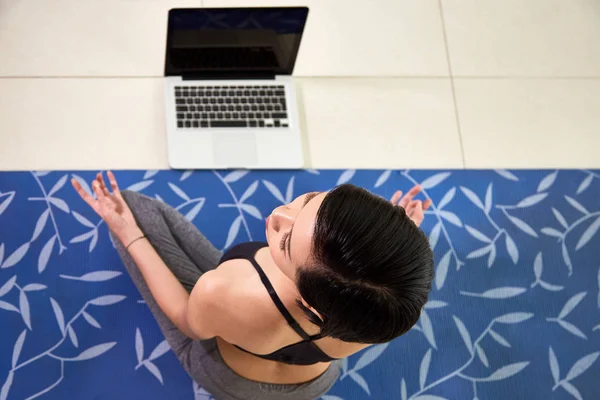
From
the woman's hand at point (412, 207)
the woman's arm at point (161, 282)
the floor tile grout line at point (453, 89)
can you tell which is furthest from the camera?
the floor tile grout line at point (453, 89)

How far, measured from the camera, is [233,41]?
1392 mm

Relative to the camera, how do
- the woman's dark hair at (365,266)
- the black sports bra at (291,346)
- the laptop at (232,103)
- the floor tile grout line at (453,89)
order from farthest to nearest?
the floor tile grout line at (453,89) → the laptop at (232,103) → the black sports bra at (291,346) → the woman's dark hair at (365,266)

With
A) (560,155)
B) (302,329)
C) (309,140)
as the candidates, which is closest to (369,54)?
(309,140)

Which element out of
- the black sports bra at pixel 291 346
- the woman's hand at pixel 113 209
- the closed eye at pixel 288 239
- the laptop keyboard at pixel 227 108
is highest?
the laptop keyboard at pixel 227 108

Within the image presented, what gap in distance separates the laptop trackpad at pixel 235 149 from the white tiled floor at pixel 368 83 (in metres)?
0.12

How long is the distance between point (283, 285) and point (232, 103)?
2.13 ft

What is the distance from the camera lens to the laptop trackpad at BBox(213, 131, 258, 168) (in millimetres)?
1456

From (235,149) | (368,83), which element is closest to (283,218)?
(235,149)

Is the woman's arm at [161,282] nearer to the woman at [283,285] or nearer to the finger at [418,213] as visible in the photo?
the woman at [283,285]

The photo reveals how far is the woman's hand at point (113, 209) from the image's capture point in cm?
123

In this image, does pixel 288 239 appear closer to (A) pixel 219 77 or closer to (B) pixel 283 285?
(B) pixel 283 285

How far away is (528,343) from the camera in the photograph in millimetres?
1434

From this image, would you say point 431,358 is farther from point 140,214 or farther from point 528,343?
point 140,214

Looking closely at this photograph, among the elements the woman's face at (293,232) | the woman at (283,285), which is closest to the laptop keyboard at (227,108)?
the woman at (283,285)
